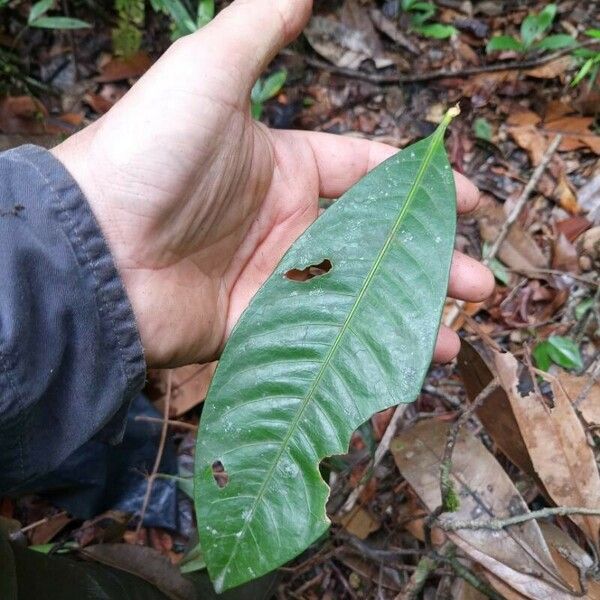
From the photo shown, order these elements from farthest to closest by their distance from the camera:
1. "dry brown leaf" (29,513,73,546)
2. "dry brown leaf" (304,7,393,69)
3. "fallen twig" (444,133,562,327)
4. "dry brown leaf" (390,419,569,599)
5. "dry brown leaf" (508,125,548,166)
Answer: "dry brown leaf" (304,7,393,69)
"dry brown leaf" (508,125,548,166)
"fallen twig" (444,133,562,327)
"dry brown leaf" (29,513,73,546)
"dry brown leaf" (390,419,569,599)

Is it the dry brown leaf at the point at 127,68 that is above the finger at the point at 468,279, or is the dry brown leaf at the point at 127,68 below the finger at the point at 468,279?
above

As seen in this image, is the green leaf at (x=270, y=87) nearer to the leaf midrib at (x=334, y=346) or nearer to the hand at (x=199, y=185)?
the hand at (x=199, y=185)

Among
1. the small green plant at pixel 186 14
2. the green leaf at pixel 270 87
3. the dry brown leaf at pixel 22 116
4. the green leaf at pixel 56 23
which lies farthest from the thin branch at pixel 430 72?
the dry brown leaf at pixel 22 116

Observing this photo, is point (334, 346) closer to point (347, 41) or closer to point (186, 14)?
point (186, 14)

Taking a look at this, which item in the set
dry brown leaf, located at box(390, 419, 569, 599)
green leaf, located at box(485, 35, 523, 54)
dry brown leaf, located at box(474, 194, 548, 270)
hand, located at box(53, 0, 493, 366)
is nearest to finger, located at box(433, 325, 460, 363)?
hand, located at box(53, 0, 493, 366)

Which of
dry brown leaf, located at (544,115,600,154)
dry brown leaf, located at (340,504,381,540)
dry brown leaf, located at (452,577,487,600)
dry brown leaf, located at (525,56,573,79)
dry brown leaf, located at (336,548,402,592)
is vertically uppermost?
dry brown leaf, located at (525,56,573,79)

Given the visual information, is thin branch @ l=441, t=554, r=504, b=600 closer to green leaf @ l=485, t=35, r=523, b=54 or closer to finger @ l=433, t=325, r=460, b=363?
finger @ l=433, t=325, r=460, b=363
